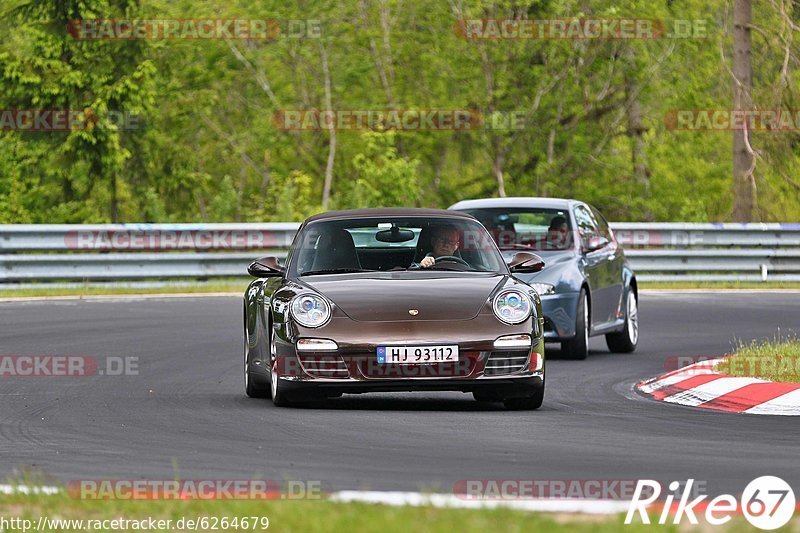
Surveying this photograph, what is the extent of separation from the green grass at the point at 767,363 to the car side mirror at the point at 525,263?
1913 mm

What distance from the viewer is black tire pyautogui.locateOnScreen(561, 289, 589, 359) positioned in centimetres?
1597

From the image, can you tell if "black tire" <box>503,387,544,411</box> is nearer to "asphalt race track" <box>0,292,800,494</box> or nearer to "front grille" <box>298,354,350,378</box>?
"asphalt race track" <box>0,292,800,494</box>

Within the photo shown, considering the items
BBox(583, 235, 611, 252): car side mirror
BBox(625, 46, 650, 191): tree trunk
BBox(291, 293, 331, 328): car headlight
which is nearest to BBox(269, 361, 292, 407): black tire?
BBox(291, 293, 331, 328): car headlight

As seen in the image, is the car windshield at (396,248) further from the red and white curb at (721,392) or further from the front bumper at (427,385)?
the red and white curb at (721,392)

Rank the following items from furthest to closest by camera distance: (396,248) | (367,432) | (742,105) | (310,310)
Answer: (742,105)
(396,248)
(310,310)
(367,432)

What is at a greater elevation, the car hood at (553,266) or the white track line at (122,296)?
the car hood at (553,266)

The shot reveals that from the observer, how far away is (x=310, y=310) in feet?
37.1

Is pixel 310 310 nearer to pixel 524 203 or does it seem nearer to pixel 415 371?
pixel 415 371

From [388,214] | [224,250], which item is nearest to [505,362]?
[388,214]

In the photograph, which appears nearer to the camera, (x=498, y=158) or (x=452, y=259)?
(x=452, y=259)

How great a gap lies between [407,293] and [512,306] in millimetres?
712

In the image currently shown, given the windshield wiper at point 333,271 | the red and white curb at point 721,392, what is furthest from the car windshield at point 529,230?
the windshield wiper at point 333,271

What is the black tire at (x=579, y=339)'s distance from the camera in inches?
629

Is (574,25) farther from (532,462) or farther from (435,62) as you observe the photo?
(532,462)
